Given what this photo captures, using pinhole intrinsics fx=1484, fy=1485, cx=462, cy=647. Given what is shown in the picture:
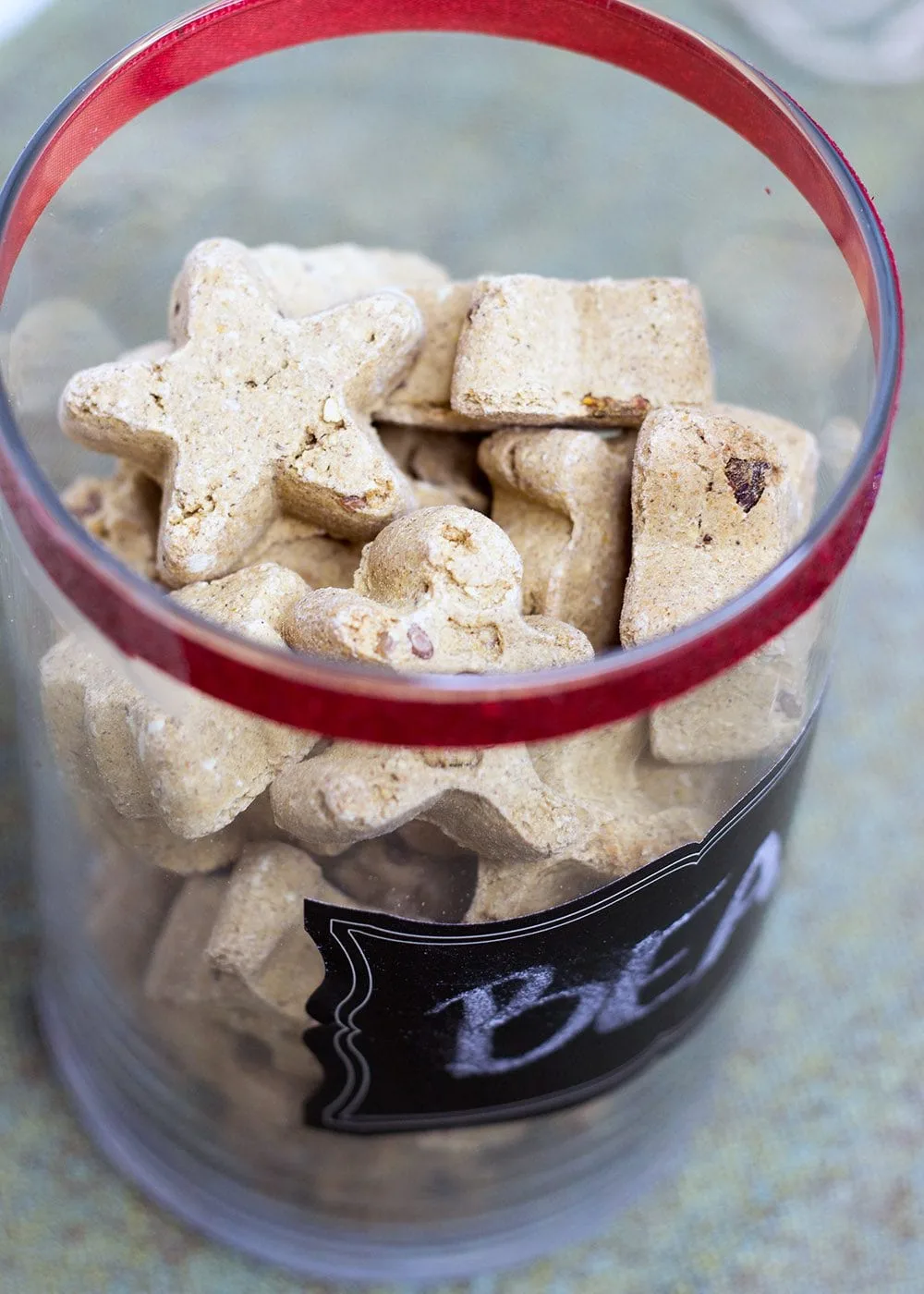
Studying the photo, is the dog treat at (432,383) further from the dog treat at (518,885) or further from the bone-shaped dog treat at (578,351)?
the dog treat at (518,885)

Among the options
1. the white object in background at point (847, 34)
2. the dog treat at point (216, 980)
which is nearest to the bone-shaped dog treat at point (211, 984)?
the dog treat at point (216, 980)

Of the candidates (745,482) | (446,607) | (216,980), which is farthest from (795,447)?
(216,980)

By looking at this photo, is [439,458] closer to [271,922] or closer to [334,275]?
[334,275]

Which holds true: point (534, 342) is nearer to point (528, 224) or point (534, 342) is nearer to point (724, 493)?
point (724, 493)

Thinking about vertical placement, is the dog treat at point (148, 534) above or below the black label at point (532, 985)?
above

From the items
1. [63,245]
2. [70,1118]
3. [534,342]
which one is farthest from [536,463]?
[70,1118]

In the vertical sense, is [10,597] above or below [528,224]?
below
